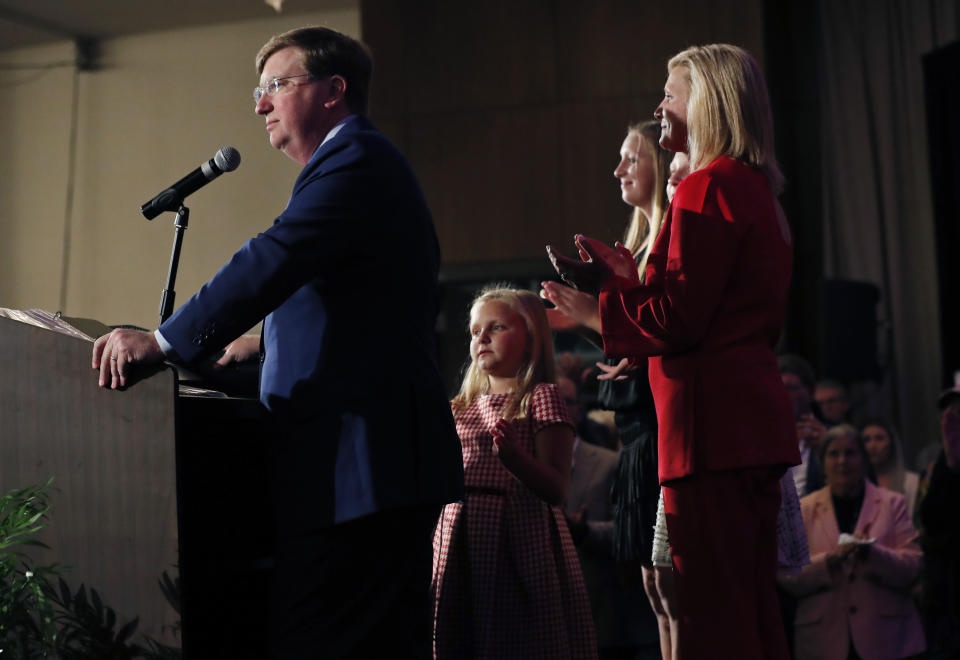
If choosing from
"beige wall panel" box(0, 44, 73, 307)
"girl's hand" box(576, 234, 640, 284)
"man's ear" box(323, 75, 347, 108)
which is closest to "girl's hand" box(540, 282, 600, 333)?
"girl's hand" box(576, 234, 640, 284)

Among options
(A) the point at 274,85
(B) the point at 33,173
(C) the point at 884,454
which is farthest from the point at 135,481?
(B) the point at 33,173

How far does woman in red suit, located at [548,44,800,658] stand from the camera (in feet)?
5.28

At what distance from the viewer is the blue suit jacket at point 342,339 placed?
62.3 inches

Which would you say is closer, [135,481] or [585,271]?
[135,481]

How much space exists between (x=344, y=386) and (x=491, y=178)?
5.06 meters

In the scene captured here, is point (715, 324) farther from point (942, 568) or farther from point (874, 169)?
point (874, 169)

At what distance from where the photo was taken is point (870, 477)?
4258 mm

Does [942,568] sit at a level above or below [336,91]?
below

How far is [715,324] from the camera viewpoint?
167 cm

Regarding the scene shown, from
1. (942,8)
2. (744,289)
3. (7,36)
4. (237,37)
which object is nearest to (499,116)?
(237,37)

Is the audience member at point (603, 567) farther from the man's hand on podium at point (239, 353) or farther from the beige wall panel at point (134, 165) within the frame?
the beige wall panel at point (134, 165)

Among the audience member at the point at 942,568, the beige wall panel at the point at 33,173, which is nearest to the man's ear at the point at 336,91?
the audience member at the point at 942,568

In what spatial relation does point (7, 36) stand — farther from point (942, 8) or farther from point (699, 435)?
point (699, 435)

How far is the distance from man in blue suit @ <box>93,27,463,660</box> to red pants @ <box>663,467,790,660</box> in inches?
14.0
